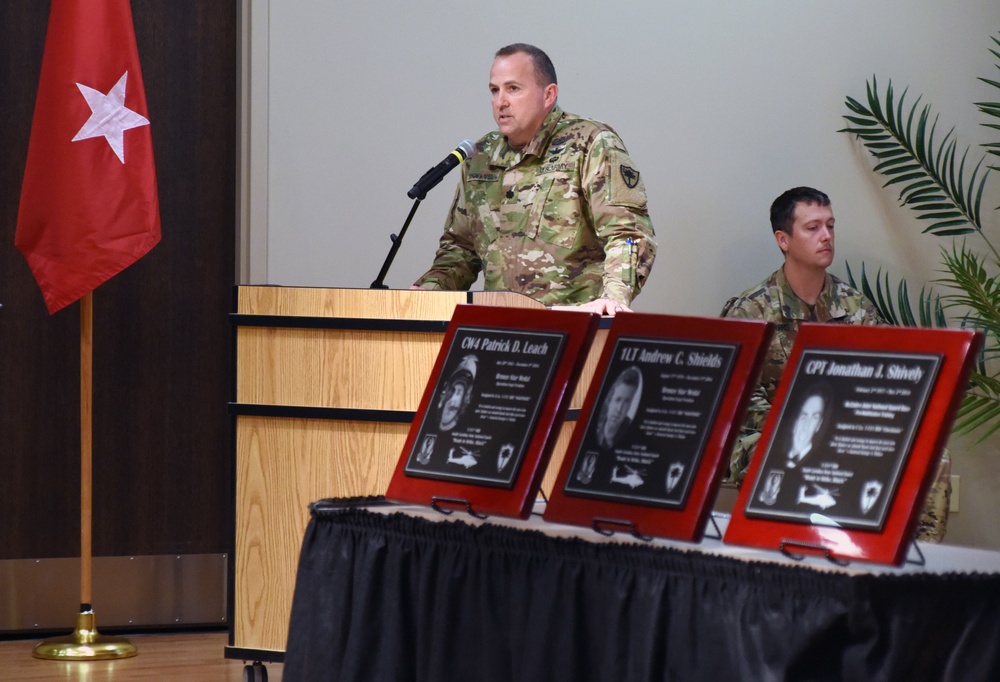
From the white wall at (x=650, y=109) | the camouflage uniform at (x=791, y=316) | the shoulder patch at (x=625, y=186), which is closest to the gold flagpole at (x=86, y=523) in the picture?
the white wall at (x=650, y=109)

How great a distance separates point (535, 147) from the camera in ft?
10.8

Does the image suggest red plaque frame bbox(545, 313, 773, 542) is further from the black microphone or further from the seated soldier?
the seated soldier

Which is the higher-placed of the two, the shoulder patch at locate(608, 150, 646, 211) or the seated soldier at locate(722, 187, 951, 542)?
the shoulder patch at locate(608, 150, 646, 211)

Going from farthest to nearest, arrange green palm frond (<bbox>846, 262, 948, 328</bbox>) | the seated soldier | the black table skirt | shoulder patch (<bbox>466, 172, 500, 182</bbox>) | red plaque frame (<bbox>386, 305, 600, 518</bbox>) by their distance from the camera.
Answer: green palm frond (<bbox>846, 262, 948, 328</bbox>)
the seated soldier
shoulder patch (<bbox>466, 172, 500, 182</bbox>)
red plaque frame (<bbox>386, 305, 600, 518</bbox>)
the black table skirt

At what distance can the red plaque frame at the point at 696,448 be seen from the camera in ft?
4.70

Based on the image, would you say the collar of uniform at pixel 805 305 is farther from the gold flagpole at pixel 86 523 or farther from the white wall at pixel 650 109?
the gold flagpole at pixel 86 523

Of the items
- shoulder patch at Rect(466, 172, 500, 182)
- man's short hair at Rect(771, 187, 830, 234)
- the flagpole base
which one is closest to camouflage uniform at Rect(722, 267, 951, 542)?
man's short hair at Rect(771, 187, 830, 234)

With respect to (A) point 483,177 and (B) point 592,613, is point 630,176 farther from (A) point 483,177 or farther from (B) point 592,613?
(B) point 592,613

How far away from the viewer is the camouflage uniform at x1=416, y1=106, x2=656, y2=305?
10.4ft

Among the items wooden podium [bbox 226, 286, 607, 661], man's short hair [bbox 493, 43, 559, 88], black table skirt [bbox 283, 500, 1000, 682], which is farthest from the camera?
man's short hair [bbox 493, 43, 559, 88]

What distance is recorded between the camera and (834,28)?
5.08 m

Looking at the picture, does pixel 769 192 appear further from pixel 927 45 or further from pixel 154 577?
pixel 154 577

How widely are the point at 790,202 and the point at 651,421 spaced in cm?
326

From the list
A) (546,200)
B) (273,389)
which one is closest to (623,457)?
(273,389)
